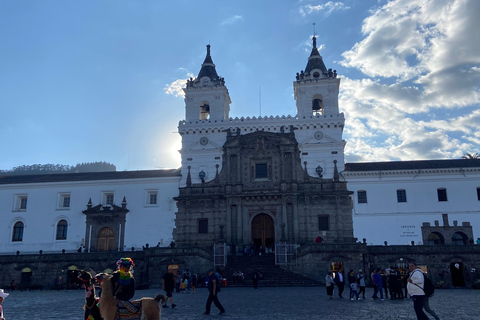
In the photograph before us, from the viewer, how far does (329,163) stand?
41.1 meters

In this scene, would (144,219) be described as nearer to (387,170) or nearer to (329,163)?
(329,163)

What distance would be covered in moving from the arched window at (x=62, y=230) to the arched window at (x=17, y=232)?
12.8 ft

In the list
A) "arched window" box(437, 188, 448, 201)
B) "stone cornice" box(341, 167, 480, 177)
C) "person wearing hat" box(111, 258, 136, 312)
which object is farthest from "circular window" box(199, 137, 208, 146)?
"person wearing hat" box(111, 258, 136, 312)

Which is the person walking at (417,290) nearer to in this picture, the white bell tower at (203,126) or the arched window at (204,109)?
the white bell tower at (203,126)

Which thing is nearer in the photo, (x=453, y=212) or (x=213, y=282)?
(x=213, y=282)

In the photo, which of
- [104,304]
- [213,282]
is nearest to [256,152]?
[213,282]

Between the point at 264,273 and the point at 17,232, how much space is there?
1045 inches

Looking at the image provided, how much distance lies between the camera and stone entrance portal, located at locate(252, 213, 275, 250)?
130 ft

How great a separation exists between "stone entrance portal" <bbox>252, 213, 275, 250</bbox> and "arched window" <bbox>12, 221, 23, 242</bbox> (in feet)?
76.9

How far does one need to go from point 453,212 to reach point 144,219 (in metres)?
29.0

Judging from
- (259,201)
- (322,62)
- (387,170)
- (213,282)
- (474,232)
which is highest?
(322,62)

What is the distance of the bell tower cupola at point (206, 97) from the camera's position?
44281mm

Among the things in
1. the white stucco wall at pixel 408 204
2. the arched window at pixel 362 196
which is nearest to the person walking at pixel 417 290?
the white stucco wall at pixel 408 204

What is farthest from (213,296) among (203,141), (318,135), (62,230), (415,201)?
(62,230)
